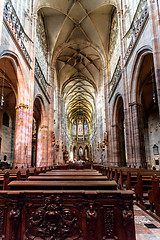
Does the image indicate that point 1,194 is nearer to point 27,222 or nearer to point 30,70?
point 27,222

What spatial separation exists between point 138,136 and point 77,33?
16.2m

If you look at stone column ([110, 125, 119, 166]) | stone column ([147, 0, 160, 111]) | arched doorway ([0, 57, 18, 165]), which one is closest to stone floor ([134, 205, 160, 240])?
stone column ([147, 0, 160, 111])

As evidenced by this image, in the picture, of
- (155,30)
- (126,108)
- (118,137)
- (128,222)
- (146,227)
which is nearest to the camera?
(128,222)

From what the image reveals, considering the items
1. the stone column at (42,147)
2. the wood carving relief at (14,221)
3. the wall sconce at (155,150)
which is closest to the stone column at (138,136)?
the wall sconce at (155,150)

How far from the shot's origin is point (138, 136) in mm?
10859

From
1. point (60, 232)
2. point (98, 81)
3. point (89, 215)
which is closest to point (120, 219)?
point (89, 215)

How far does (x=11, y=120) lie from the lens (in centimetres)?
1977

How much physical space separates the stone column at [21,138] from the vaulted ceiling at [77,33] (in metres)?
9.90

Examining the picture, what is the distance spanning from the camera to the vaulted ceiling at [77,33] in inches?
701

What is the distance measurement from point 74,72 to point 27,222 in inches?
1106

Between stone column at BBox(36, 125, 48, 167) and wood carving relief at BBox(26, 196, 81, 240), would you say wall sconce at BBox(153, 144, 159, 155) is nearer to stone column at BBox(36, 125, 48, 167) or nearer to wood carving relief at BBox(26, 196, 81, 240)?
stone column at BBox(36, 125, 48, 167)

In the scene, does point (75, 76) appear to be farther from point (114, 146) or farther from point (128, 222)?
point (128, 222)

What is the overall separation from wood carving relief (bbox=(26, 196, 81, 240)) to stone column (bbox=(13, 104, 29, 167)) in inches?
343

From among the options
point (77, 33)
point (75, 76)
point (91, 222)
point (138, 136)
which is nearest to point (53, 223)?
point (91, 222)
